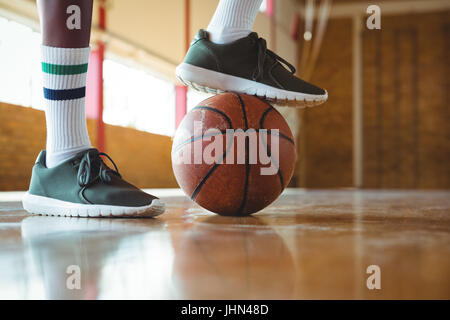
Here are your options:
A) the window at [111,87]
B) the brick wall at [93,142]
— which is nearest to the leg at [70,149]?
the window at [111,87]

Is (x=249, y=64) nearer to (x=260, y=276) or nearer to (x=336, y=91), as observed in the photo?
(x=260, y=276)

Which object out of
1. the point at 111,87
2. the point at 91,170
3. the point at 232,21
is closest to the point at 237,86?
the point at 232,21

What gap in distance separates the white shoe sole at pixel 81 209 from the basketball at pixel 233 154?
0.14m

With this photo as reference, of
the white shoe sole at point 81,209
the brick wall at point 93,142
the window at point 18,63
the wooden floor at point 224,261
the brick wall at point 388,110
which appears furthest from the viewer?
the brick wall at point 388,110

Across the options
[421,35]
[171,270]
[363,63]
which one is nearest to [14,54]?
[171,270]

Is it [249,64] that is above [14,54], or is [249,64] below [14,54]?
below

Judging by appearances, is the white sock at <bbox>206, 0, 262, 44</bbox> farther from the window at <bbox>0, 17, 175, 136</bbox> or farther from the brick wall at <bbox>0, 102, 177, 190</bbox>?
the brick wall at <bbox>0, 102, 177, 190</bbox>

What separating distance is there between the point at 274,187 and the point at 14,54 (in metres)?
3.91

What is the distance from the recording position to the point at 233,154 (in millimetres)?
1126

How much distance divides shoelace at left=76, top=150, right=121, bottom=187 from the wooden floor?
0.22 meters

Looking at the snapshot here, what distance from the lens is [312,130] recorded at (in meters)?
8.47

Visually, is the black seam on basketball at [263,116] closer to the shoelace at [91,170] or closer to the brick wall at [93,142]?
the shoelace at [91,170]

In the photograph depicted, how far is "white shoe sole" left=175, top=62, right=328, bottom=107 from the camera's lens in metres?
1.23

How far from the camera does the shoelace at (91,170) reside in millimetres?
1120
